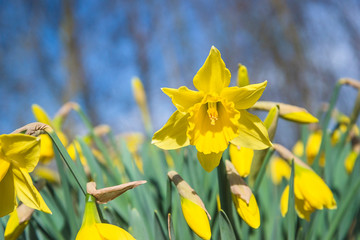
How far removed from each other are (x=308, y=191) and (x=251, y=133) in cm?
24

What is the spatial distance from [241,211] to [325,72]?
641 centimetres

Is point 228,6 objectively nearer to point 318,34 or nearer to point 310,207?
point 318,34

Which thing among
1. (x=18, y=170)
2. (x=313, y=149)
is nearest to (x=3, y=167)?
(x=18, y=170)

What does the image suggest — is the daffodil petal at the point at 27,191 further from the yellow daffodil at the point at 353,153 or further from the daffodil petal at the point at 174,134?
the yellow daffodil at the point at 353,153

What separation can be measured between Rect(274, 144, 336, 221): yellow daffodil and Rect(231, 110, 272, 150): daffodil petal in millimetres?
155

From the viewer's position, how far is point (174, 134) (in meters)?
0.72

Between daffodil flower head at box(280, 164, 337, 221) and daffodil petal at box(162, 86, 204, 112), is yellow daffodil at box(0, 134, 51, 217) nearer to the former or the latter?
daffodil petal at box(162, 86, 204, 112)

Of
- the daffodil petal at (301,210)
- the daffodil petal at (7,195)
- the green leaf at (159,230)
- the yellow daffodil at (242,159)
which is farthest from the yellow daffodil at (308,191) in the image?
the daffodil petal at (7,195)

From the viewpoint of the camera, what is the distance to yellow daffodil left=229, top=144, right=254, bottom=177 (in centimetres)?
76

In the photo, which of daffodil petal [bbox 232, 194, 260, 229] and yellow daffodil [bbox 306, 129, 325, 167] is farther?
yellow daffodil [bbox 306, 129, 325, 167]

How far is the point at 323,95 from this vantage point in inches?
253

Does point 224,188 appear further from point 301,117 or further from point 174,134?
point 301,117

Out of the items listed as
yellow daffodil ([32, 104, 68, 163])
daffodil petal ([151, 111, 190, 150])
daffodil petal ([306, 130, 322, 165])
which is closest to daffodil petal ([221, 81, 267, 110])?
daffodil petal ([151, 111, 190, 150])

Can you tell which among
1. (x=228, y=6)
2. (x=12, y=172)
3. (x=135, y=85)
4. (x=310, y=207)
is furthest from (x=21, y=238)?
(x=228, y=6)
